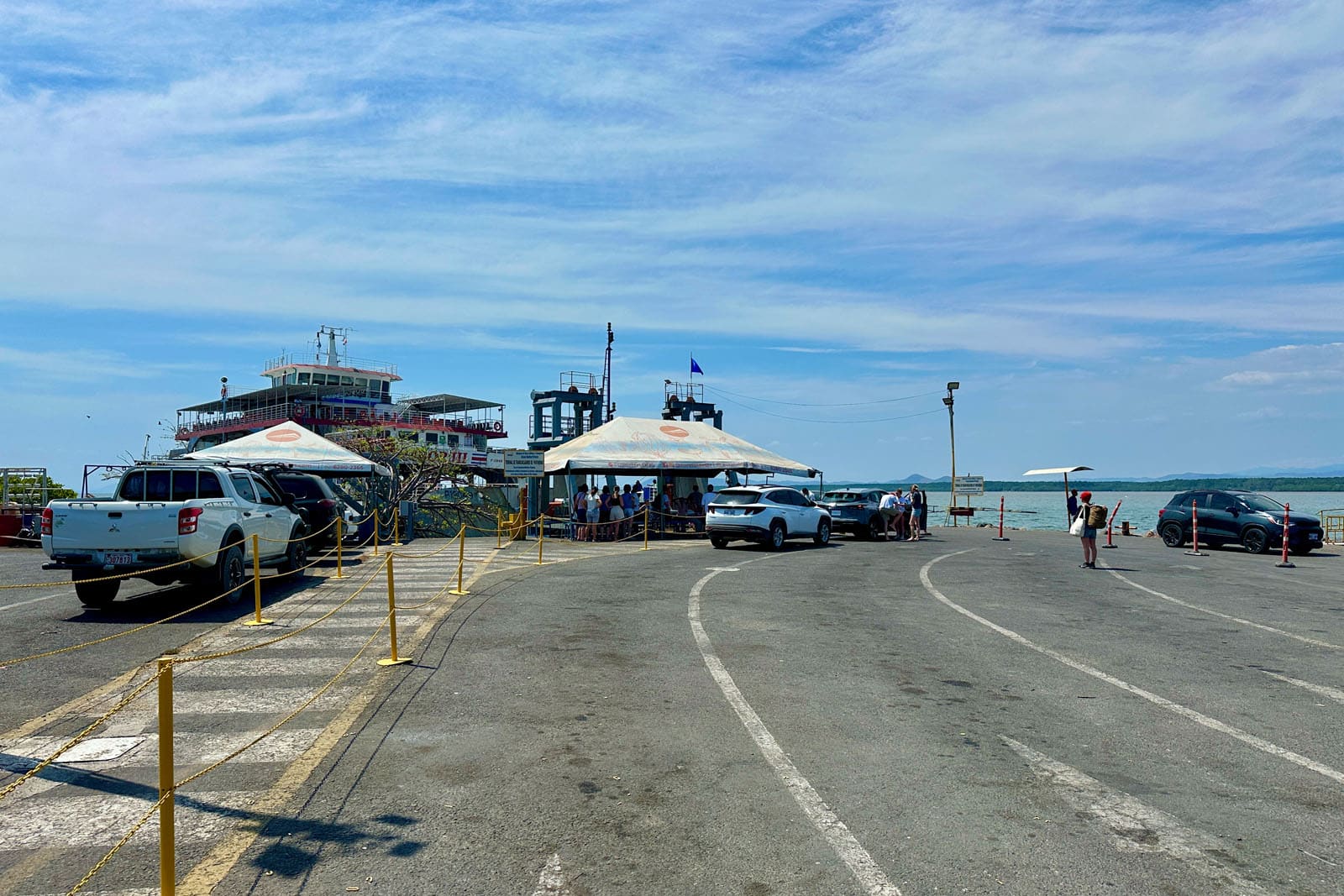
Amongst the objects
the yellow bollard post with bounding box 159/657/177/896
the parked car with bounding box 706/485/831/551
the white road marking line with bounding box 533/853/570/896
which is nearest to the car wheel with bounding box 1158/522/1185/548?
the parked car with bounding box 706/485/831/551

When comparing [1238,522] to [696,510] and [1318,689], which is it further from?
[1318,689]

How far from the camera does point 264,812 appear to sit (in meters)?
5.20

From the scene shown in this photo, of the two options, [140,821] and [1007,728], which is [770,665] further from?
[140,821]

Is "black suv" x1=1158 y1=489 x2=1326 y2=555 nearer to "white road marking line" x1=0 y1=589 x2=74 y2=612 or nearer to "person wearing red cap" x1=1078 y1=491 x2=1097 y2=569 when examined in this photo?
"person wearing red cap" x1=1078 y1=491 x2=1097 y2=569

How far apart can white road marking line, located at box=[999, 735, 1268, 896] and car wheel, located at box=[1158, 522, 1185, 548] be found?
2590 centimetres

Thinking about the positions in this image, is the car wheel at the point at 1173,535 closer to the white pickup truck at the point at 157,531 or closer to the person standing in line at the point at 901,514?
the person standing in line at the point at 901,514

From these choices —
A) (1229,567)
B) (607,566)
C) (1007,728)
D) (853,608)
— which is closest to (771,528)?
(607,566)

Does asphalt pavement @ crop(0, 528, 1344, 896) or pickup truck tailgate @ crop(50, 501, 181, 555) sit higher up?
pickup truck tailgate @ crop(50, 501, 181, 555)

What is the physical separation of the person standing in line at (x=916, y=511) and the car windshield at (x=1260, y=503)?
9.06 meters

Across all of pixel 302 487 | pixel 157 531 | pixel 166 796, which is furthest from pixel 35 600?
pixel 166 796

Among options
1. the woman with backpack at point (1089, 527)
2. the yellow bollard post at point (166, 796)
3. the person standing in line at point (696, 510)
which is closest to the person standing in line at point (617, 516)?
the person standing in line at point (696, 510)

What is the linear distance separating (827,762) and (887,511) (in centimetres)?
2607

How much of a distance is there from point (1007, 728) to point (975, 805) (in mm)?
1855

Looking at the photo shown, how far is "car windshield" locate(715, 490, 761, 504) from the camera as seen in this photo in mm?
25719
